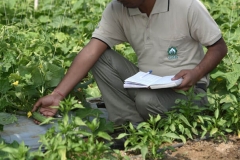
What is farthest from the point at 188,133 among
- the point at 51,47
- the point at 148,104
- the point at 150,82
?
the point at 51,47

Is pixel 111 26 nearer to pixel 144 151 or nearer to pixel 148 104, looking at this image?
pixel 148 104

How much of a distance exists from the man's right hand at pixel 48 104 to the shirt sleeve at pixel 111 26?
1.87 ft

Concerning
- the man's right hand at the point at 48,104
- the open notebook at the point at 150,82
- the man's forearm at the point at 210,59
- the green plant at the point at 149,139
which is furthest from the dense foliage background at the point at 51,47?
the green plant at the point at 149,139

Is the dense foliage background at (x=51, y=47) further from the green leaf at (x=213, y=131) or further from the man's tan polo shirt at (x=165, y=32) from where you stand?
the man's tan polo shirt at (x=165, y=32)

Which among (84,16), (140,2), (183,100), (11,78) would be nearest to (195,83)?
(183,100)

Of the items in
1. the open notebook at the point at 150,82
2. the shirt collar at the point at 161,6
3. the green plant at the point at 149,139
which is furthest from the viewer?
the shirt collar at the point at 161,6

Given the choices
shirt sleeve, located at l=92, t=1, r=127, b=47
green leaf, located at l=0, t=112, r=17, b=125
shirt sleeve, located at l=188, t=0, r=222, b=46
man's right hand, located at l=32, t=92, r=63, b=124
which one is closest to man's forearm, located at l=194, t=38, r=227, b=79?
shirt sleeve, located at l=188, t=0, r=222, b=46

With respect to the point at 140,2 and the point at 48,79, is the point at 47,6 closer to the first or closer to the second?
the point at 48,79

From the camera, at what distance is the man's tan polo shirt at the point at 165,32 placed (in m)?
4.25

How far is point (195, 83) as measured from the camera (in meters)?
4.38

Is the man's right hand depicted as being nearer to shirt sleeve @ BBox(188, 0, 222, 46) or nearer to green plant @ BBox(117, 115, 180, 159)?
green plant @ BBox(117, 115, 180, 159)

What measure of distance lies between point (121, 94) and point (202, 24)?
0.79m

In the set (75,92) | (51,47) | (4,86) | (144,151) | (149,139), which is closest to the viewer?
(144,151)

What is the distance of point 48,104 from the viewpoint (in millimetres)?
4262
